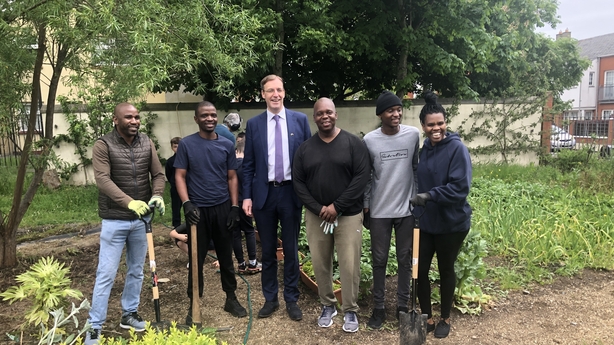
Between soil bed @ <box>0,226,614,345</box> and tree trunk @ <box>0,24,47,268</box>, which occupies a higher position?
tree trunk @ <box>0,24,47,268</box>

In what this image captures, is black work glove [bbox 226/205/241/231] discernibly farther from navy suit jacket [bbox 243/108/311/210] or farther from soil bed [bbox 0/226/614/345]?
soil bed [bbox 0/226/614/345]

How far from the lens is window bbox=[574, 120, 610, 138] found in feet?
41.0

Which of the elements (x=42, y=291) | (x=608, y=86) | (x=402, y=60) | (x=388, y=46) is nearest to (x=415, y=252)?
(x=42, y=291)

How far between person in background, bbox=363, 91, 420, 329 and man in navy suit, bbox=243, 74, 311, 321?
2.11 feet

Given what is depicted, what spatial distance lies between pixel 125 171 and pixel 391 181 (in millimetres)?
2082

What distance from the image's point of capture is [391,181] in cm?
346

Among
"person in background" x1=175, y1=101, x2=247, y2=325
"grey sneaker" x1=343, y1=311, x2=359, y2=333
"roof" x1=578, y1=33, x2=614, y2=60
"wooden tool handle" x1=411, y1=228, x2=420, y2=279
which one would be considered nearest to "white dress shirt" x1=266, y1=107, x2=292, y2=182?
"person in background" x1=175, y1=101, x2=247, y2=325

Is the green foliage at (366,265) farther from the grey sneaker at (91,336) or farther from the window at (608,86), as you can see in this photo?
the window at (608,86)

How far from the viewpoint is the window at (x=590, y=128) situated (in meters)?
12.5

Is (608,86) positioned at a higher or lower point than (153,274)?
higher

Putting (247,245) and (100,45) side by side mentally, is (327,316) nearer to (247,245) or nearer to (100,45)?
(247,245)

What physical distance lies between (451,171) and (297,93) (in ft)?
28.6

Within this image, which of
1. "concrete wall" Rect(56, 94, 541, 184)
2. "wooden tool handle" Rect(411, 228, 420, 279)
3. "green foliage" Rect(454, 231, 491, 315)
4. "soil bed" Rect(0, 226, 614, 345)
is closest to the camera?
"wooden tool handle" Rect(411, 228, 420, 279)

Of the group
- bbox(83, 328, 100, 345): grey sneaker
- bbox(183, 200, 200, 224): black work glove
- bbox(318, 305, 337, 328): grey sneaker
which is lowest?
bbox(318, 305, 337, 328): grey sneaker
